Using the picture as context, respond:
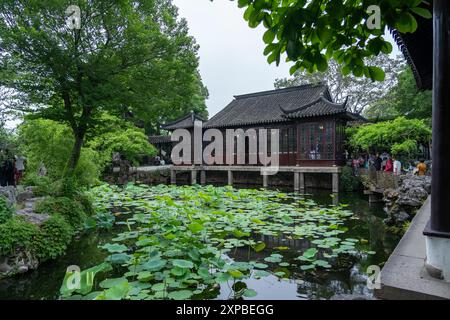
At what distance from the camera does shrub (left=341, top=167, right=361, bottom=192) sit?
1331 centimetres

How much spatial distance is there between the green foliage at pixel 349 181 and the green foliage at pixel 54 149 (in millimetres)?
10750

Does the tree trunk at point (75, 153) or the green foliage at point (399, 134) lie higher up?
the green foliage at point (399, 134)

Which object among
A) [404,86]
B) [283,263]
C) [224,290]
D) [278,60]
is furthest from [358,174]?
[278,60]

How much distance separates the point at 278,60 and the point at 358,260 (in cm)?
383

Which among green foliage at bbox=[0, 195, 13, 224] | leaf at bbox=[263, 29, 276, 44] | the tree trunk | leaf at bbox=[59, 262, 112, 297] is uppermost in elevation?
leaf at bbox=[263, 29, 276, 44]

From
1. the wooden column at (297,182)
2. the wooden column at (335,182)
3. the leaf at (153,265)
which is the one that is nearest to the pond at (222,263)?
the leaf at (153,265)

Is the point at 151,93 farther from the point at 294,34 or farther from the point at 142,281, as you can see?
the point at 294,34

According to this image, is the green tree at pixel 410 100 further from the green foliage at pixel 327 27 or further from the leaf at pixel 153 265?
the leaf at pixel 153 265

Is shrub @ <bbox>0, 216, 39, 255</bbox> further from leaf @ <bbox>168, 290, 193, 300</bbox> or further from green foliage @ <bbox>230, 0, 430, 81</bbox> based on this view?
green foliage @ <bbox>230, 0, 430, 81</bbox>

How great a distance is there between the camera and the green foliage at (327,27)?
154 cm

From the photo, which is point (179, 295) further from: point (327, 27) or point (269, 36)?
point (327, 27)

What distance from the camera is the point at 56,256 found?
4645 mm

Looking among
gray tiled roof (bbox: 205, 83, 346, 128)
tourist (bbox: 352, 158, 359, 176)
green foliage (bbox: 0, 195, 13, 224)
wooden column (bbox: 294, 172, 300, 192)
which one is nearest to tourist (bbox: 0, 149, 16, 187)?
green foliage (bbox: 0, 195, 13, 224)

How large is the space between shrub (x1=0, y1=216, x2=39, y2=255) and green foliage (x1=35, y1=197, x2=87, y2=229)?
106 centimetres
